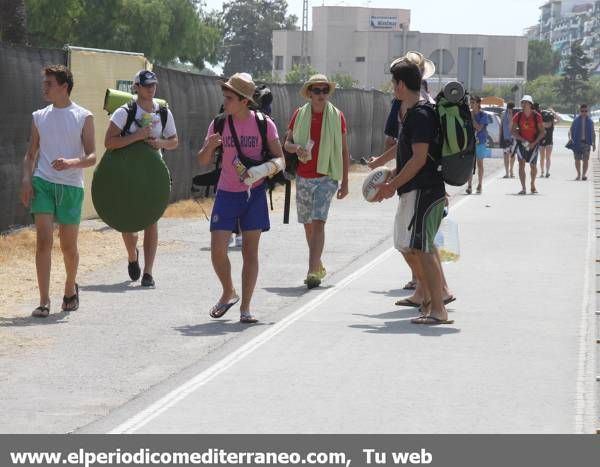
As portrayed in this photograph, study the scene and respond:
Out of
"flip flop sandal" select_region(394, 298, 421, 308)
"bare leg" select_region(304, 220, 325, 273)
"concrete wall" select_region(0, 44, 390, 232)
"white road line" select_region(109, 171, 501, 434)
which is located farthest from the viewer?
"concrete wall" select_region(0, 44, 390, 232)

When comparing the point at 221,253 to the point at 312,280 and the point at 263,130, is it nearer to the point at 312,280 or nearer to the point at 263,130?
the point at 263,130

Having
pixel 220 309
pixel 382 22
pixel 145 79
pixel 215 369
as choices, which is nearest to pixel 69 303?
pixel 220 309

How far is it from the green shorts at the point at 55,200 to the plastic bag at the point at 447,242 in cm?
344

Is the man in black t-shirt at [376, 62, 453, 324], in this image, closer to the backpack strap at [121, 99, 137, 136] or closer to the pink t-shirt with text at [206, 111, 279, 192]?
the pink t-shirt with text at [206, 111, 279, 192]

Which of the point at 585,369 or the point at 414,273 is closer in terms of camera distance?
the point at 585,369

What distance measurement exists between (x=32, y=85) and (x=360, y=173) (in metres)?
18.2

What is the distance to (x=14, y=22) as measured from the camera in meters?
22.5

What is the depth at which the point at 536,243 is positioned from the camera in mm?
16844

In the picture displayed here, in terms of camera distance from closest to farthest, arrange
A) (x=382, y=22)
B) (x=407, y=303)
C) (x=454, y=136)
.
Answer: (x=454, y=136), (x=407, y=303), (x=382, y=22)

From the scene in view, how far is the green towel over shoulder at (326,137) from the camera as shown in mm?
12688

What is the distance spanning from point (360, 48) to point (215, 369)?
148635 mm

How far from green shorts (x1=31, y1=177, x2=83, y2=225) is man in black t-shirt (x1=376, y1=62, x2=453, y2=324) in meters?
2.26

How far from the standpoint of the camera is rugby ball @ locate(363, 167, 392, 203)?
1129 cm
